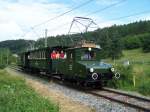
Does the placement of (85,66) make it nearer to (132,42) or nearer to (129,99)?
(129,99)

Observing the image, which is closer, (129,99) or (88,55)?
(129,99)

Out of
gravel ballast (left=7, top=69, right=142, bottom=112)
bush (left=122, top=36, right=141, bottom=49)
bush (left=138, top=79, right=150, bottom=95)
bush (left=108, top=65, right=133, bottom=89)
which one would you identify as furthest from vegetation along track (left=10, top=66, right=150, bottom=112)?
bush (left=122, top=36, right=141, bottom=49)

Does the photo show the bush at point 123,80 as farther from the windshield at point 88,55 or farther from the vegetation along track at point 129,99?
the windshield at point 88,55

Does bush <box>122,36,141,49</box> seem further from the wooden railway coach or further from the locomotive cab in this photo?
the locomotive cab

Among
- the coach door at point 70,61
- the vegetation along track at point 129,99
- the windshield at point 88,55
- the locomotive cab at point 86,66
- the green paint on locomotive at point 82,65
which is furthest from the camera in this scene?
the coach door at point 70,61

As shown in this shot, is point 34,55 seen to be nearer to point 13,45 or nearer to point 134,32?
point 13,45

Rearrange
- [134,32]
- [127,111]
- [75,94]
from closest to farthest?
[127,111]
[75,94]
[134,32]

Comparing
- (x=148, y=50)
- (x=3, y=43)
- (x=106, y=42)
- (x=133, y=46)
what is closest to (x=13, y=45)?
(x=3, y=43)

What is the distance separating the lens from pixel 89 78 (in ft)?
65.4

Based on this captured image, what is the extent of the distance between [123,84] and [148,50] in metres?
82.4

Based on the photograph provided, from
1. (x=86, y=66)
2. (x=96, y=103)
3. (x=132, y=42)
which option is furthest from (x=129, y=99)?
(x=132, y=42)

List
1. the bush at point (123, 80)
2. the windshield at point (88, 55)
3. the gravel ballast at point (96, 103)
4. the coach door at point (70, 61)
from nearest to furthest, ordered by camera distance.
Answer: the gravel ballast at point (96, 103) < the windshield at point (88, 55) < the bush at point (123, 80) < the coach door at point (70, 61)

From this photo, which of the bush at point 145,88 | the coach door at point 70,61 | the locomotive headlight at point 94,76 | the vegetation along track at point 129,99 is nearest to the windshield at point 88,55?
the coach door at point 70,61

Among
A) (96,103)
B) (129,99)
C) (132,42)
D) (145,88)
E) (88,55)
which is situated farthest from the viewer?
(132,42)
